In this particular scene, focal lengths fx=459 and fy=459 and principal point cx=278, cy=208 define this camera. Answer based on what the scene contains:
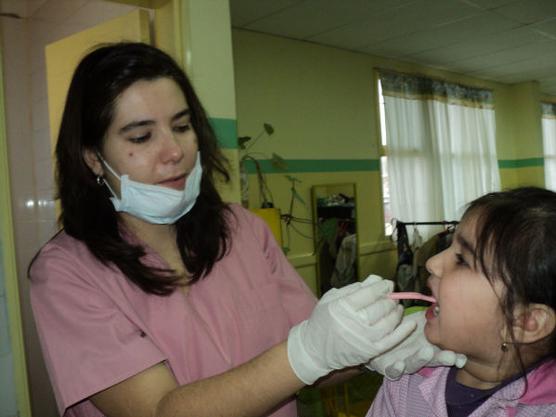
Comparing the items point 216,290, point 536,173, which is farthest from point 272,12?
point 536,173

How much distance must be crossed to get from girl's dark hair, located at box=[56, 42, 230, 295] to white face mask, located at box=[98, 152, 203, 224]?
2.2 inches

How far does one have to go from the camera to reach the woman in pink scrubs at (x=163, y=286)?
0.80m

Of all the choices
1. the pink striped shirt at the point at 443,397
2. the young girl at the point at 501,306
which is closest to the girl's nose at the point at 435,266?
the young girl at the point at 501,306

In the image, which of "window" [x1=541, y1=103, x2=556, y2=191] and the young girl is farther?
"window" [x1=541, y1=103, x2=556, y2=191]

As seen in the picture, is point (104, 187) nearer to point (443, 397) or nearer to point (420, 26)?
point (443, 397)

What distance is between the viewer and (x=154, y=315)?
101 cm

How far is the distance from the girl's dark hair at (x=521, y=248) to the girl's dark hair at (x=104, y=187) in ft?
2.07

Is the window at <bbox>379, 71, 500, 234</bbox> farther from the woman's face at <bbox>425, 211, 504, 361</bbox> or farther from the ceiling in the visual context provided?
the woman's face at <bbox>425, 211, 504, 361</bbox>

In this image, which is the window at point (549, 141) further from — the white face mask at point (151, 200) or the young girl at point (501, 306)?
the white face mask at point (151, 200)

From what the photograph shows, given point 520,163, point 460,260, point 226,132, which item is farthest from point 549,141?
point 460,260

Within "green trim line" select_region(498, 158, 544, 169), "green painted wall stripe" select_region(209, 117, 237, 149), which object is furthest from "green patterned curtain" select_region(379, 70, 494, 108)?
"green painted wall stripe" select_region(209, 117, 237, 149)

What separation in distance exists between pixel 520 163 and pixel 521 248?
6.73 metres

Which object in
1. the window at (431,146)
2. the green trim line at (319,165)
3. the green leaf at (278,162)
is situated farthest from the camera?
the window at (431,146)

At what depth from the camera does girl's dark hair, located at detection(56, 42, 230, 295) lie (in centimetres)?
104
